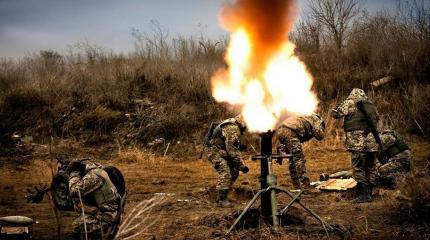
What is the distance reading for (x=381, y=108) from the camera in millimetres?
18703

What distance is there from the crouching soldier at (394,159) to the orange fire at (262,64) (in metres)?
3.45

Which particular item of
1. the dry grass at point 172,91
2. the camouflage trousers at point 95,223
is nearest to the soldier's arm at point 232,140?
the camouflage trousers at point 95,223

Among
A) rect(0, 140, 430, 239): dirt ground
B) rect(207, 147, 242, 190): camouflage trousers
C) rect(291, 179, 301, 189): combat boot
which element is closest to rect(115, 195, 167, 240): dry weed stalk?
rect(0, 140, 430, 239): dirt ground

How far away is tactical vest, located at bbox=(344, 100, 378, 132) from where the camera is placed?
9531mm

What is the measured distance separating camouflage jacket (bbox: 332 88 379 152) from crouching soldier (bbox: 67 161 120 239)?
494 centimetres

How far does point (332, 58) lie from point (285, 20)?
15.7m

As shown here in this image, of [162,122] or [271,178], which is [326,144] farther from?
[271,178]

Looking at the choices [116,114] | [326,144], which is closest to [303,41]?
[326,144]

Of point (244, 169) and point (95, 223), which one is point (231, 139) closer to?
point (244, 169)

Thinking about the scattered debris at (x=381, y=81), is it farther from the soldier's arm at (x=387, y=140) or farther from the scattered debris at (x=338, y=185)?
the soldier's arm at (x=387, y=140)

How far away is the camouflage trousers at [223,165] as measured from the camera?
972 centimetres

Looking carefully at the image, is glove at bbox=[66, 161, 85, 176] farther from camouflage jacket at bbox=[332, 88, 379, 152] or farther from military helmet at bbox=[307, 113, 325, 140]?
military helmet at bbox=[307, 113, 325, 140]

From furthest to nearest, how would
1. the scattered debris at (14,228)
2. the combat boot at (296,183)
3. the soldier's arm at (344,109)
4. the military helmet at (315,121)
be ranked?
the military helmet at (315,121)
the combat boot at (296,183)
the soldier's arm at (344,109)
the scattered debris at (14,228)

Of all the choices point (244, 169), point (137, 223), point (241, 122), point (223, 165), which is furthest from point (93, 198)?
point (241, 122)
